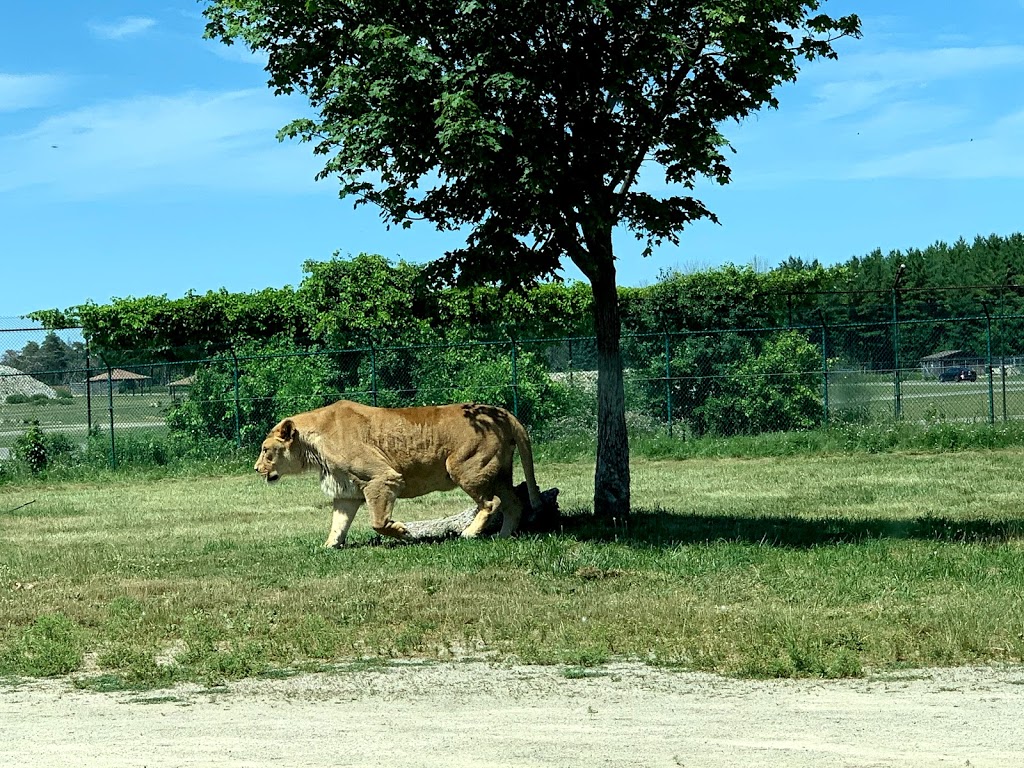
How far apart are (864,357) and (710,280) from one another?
4170mm

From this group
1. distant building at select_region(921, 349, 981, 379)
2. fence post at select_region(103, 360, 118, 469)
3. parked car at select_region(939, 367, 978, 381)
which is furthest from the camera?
parked car at select_region(939, 367, 978, 381)

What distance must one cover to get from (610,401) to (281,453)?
12.3 ft

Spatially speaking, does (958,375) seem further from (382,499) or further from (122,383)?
(382,499)

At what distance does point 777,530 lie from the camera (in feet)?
46.2

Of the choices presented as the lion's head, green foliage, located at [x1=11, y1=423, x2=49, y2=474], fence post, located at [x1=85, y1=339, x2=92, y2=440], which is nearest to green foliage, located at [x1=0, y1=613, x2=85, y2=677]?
the lion's head

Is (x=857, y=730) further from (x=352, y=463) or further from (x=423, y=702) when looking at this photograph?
(x=352, y=463)

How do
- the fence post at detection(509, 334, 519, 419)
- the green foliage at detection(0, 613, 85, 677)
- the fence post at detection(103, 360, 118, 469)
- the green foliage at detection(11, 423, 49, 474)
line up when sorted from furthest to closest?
the fence post at detection(509, 334, 519, 419)
the fence post at detection(103, 360, 118, 469)
the green foliage at detection(11, 423, 49, 474)
the green foliage at detection(0, 613, 85, 677)

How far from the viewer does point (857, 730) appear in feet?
21.5

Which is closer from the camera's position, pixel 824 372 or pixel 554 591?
pixel 554 591

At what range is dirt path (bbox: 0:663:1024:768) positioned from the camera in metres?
6.18

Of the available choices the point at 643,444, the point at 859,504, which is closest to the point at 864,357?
the point at 643,444

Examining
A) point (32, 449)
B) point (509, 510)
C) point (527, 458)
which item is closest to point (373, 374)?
point (32, 449)

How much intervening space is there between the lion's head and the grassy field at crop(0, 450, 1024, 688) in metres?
0.84

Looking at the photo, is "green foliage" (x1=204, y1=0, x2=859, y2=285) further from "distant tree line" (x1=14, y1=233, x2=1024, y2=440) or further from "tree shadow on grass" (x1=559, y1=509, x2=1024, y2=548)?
"distant tree line" (x1=14, y1=233, x2=1024, y2=440)
